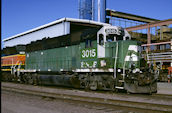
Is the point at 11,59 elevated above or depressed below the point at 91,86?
above

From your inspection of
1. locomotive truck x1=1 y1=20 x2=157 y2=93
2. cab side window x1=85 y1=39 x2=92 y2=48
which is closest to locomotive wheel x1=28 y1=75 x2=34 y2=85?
locomotive truck x1=1 y1=20 x2=157 y2=93

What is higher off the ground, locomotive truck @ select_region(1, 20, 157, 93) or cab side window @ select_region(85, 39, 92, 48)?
cab side window @ select_region(85, 39, 92, 48)

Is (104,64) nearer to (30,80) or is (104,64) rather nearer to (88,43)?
(88,43)

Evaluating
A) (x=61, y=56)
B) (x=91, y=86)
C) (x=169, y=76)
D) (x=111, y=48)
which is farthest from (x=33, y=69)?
(x=169, y=76)

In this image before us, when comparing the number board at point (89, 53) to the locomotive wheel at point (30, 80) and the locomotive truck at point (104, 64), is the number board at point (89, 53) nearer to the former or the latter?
the locomotive truck at point (104, 64)

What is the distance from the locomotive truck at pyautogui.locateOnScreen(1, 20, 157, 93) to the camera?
9273 millimetres

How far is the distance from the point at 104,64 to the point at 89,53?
1.16m

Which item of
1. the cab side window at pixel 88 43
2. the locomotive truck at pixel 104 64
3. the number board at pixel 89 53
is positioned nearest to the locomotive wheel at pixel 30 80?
the locomotive truck at pixel 104 64

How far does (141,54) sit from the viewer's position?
396 inches

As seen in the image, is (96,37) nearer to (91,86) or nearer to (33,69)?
(91,86)

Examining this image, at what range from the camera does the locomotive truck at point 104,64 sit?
9273 mm

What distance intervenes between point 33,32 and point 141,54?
19625 millimetres

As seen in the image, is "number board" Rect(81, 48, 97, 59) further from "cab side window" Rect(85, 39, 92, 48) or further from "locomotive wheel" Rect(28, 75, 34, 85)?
"locomotive wheel" Rect(28, 75, 34, 85)

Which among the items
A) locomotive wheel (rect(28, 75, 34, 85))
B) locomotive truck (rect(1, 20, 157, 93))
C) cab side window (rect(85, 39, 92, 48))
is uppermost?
cab side window (rect(85, 39, 92, 48))
